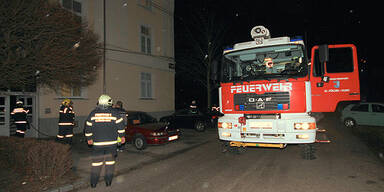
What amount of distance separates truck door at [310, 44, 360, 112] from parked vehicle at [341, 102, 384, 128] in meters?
9.40

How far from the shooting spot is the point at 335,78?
723 centimetres

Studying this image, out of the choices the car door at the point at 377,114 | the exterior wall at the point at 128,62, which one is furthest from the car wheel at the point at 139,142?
the car door at the point at 377,114

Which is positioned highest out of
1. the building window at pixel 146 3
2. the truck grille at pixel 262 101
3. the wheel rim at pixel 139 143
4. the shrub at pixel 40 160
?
the building window at pixel 146 3

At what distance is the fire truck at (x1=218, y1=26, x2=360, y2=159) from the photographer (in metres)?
6.16

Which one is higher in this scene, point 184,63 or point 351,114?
Result: point 184,63

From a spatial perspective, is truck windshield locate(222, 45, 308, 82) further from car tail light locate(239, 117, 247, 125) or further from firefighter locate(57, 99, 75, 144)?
firefighter locate(57, 99, 75, 144)

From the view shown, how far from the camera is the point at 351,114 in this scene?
1511 centimetres

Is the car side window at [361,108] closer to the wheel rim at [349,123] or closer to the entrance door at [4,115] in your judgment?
the wheel rim at [349,123]

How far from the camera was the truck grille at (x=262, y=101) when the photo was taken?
6.25 meters

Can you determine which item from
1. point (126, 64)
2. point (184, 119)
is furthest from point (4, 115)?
point (184, 119)

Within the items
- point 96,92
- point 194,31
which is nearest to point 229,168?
point 96,92

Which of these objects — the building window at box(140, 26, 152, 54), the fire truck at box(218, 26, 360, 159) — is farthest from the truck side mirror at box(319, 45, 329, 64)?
the building window at box(140, 26, 152, 54)

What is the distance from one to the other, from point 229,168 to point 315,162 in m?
2.38

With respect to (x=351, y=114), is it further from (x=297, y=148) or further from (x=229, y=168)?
(x=229, y=168)
